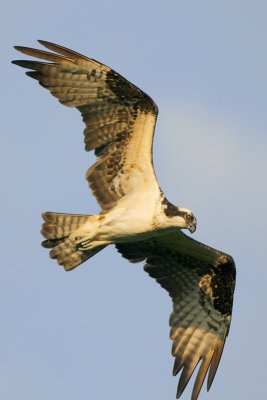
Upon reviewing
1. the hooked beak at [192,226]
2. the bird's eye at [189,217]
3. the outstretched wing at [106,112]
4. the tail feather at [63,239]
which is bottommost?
the tail feather at [63,239]

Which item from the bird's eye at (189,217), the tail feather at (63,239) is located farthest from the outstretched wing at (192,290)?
the bird's eye at (189,217)

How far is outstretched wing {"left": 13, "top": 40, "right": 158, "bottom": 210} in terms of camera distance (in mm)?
15227

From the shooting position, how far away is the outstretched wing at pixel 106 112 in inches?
599

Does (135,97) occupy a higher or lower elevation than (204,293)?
higher

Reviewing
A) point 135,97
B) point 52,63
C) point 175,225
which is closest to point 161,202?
point 175,225

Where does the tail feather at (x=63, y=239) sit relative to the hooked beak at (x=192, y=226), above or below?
below

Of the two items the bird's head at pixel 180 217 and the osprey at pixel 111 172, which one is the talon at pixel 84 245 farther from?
the bird's head at pixel 180 217

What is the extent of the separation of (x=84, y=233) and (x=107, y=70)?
8.27ft

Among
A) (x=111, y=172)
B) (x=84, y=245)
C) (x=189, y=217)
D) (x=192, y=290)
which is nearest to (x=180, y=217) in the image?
(x=189, y=217)

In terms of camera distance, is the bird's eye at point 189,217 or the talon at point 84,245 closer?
the bird's eye at point 189,217

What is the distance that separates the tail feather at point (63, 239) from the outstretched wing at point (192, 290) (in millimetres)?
1044

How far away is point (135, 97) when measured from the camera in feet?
49.8

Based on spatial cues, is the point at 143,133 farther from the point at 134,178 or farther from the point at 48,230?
the point at 48,230

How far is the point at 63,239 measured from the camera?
16.0m
